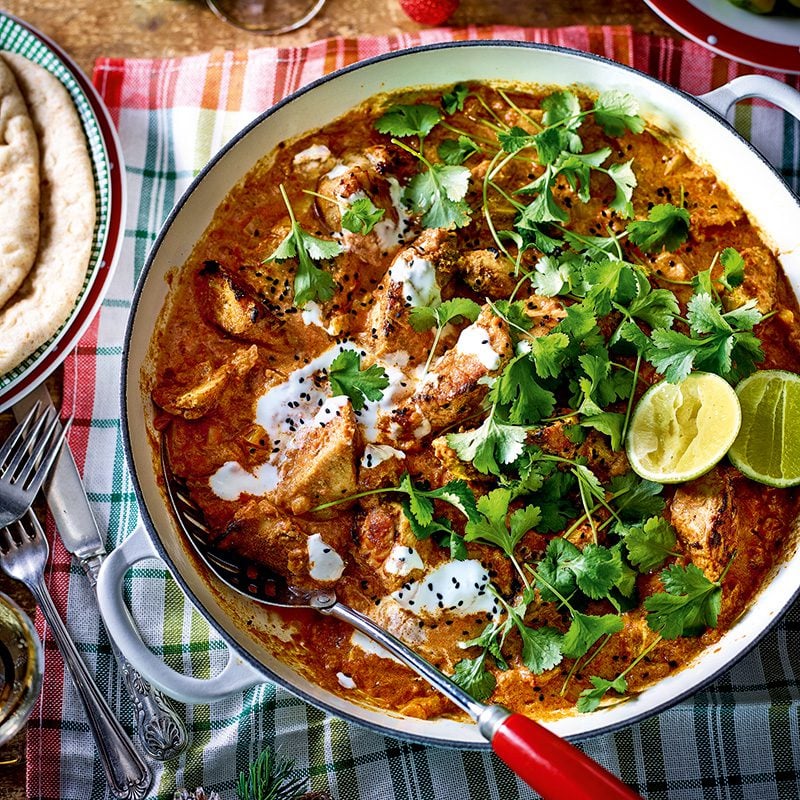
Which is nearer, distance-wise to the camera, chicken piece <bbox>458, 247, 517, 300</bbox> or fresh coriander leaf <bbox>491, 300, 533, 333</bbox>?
fresh coriander leaf <bbox>491, 300, 533, 333</bbox>

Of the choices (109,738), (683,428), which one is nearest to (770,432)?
(683,428)

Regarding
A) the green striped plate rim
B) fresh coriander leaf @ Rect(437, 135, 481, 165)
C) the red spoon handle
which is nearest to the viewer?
the red spoon handle

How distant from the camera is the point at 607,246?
3586 mm

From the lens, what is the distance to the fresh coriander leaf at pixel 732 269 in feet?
11.7

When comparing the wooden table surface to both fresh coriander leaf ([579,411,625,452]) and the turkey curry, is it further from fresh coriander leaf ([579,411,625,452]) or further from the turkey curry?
fresh coriander leaf ([579,411,625,452])

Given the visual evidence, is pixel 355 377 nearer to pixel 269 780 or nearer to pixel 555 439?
pixel 555 439

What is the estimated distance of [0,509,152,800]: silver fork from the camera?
3688 millimetres

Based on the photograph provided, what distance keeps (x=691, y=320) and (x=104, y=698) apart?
269cm

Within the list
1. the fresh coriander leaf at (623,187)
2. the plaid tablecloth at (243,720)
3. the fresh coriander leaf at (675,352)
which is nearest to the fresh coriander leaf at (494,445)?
the fresh coriander leaf at (675,352)

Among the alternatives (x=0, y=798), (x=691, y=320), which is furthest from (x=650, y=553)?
(x=0, y=798)

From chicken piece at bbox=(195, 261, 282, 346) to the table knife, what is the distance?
864mm

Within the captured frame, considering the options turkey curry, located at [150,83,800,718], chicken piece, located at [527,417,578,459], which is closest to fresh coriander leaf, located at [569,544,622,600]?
turkey curry, located at [150,83,800,718]

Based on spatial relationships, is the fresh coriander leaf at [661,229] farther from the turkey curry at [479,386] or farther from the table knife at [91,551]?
the table knife at [91,551]

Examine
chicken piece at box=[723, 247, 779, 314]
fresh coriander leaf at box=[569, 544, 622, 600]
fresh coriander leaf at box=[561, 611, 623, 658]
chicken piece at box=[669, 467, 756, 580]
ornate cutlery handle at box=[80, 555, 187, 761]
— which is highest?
chicken piece at box=[723, 247, 779, 314]
